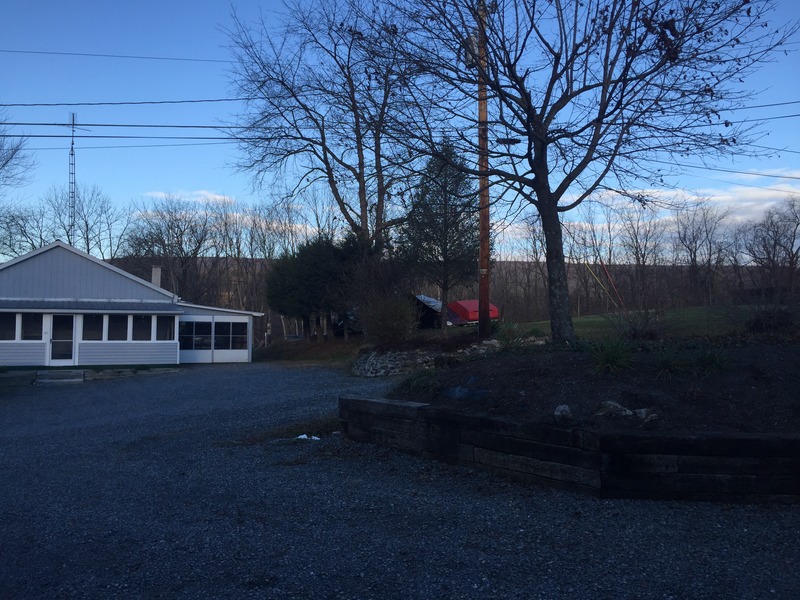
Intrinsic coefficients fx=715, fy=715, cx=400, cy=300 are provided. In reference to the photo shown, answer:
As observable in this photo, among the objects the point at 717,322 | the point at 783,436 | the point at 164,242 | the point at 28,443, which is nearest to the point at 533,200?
the point at 717,322

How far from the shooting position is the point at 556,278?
10141 millimetres

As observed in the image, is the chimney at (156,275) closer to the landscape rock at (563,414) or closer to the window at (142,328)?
the window at (142,328)

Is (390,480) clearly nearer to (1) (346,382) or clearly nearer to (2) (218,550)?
(2) (218,550)

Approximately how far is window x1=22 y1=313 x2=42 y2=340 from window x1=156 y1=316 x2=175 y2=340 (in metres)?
4.43

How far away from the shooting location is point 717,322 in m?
12.7

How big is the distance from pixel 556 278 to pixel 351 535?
18.6ft

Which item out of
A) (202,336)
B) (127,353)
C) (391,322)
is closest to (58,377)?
(127,353)

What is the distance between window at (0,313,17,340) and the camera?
1088 inches

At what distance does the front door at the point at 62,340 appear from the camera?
2823cm

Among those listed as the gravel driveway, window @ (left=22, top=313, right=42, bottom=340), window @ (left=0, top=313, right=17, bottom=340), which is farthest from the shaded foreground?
window @ (left=0, top=313, right=17, bottom=340)

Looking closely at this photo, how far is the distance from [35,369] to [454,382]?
24014 mm

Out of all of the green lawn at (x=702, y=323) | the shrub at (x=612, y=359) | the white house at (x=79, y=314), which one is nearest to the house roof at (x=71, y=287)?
the white house at (x=79, y=314)

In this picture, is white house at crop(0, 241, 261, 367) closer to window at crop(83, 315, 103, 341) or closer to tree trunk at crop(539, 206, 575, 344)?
window at crop(83, 315, 103, 341)

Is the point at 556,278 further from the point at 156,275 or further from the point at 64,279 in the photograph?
the point at 156,275
